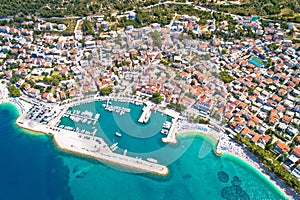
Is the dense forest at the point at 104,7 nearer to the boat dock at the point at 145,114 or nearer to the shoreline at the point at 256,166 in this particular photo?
the boat dock at the point at 145,114

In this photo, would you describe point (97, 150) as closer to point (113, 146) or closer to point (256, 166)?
point (113, 146)

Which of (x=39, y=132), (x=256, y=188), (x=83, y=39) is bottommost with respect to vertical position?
(x=256, y=188)

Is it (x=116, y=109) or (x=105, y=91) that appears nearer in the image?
(x=116, y=109)

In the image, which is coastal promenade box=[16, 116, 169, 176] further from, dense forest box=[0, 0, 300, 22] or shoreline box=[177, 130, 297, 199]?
dense forest box=[0, 0, 300, 22]

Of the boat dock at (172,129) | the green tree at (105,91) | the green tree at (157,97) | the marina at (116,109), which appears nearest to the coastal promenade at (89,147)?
the boat dock at (172,129)

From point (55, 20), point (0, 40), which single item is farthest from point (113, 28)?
point (0, 40)

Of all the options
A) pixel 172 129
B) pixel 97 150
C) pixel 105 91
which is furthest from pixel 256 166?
pixel 105 91

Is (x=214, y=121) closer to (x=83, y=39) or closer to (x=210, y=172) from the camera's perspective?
(x=210, y=172)
